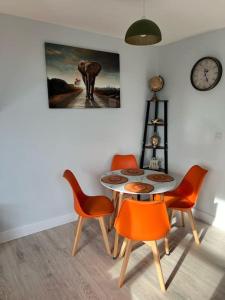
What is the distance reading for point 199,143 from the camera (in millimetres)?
3098

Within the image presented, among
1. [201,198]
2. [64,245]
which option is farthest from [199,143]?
[64,245]

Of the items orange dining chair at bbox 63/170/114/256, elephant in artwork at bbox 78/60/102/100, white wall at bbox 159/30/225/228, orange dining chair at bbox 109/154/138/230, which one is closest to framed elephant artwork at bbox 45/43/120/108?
elephant in artwork at bbox 78/60/102/100

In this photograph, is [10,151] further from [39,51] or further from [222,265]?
[222,265]

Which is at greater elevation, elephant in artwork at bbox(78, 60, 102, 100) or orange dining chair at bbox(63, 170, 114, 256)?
elephant in artwork at bbox(78, 60, 102, 100)

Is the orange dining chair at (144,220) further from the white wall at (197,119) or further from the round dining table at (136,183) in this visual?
the white wall at (197,119)

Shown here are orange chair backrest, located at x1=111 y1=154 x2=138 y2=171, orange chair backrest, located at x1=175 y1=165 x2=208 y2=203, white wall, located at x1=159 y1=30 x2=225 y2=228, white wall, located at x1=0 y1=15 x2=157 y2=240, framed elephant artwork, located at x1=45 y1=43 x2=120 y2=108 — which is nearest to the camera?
white wall, located at x1=0 y1=15 x2=157 y2=240

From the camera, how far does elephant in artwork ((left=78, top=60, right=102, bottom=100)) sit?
2910 mm

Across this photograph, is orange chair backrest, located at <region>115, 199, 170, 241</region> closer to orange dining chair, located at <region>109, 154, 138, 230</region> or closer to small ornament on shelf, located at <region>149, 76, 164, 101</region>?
orange dining chair, located at <region>109, 154, 138, 230</region>

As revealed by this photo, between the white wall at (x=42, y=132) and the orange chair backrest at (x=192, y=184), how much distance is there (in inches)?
40.9

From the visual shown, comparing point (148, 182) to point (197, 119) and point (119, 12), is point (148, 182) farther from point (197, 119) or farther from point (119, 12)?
point (119, 12)

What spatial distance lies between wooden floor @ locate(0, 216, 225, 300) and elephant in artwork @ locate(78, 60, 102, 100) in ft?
5.77

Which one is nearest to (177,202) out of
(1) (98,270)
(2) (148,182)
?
(2) (148,182)

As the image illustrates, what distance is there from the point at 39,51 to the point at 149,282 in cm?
255

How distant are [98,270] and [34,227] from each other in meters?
1.05
